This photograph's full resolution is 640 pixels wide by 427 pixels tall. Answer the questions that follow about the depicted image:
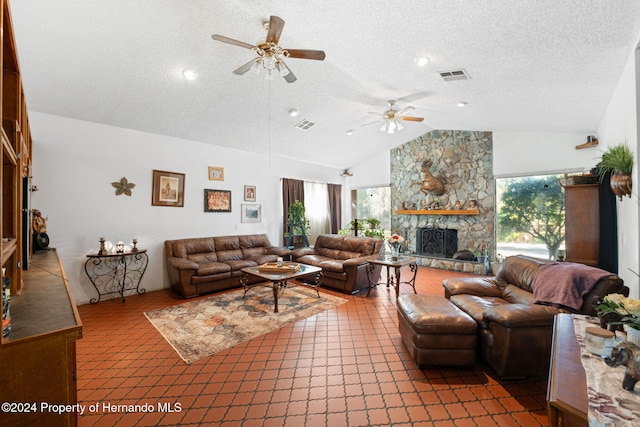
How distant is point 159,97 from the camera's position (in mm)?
4133

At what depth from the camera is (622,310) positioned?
140 cm

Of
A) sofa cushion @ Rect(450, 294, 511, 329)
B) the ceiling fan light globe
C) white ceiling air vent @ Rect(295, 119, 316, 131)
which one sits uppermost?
white ceiling air vent @ Rect(295, 119, 316, 131)

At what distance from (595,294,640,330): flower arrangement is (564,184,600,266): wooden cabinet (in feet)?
8.30

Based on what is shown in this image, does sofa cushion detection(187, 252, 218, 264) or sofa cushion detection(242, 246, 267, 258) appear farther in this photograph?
sofa cushion detection(242, 246, 267, 258)

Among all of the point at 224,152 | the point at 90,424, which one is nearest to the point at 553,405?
the point at 90,424

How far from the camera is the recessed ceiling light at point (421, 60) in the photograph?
10.2 ft

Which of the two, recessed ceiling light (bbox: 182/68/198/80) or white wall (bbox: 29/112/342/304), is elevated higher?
recessed ceiling light (bbox: 182/68/198/80)

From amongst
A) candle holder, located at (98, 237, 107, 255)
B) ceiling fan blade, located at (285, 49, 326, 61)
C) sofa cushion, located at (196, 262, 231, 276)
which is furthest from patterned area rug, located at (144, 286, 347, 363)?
ceiling fan blade, located at (285, 49, 326, 61)

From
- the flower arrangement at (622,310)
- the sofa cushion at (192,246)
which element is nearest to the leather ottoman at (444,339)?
the flower arrangement at (622,310)

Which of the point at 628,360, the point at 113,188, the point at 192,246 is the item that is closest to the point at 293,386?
the point at 628,360

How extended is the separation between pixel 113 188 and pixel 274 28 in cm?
387

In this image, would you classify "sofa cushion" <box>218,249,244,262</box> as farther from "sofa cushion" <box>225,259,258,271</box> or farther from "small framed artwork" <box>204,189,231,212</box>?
"small framed artwork" <box>204,189,231,212</box>

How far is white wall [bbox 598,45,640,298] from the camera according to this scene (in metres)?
2.38

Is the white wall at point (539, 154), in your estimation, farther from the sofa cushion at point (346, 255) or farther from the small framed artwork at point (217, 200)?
the small framed artwork at point (217, 200)
